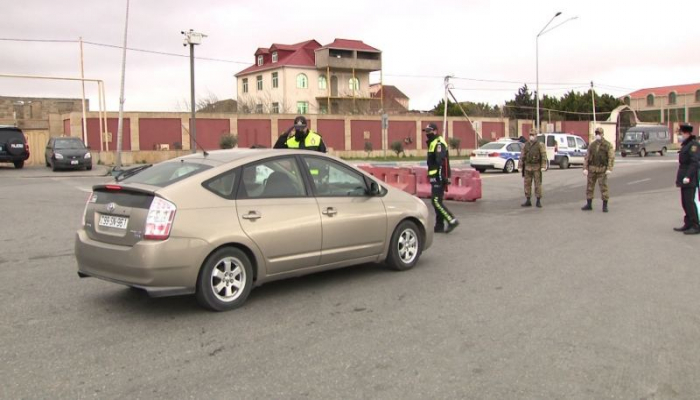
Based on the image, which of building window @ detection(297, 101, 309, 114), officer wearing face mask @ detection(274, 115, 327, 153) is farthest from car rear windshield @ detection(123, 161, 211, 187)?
building window @ detection(297, 101, 309, 114)

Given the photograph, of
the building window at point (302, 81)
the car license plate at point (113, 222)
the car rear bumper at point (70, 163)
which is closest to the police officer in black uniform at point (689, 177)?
the car license plate at point (113, 222)

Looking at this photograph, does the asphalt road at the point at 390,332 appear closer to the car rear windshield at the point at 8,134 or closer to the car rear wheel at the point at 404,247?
the car rear wheel at the point at 404,247

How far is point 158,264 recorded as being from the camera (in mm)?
5207

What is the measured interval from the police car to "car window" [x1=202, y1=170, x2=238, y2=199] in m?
23.6

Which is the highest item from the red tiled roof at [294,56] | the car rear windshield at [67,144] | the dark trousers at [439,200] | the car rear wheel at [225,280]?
the red tiled roof at [294,56]

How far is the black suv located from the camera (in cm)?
2969

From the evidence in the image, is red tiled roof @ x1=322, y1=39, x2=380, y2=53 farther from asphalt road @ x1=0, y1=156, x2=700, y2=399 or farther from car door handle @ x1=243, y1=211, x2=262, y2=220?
car door handle @ x1=243, y1=211, x2=262, y2=220

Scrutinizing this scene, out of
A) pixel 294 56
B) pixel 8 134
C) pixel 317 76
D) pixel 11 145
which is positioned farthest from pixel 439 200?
pixel 317 76

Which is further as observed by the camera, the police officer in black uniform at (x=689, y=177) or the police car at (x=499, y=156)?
the police car at (x=499, y=156)

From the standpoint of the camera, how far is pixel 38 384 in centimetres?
399

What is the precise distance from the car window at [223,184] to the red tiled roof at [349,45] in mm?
67741

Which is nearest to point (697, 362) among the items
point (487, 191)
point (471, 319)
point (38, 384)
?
point (471, 319)

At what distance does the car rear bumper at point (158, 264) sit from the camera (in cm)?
521

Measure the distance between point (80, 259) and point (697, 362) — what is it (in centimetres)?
528
